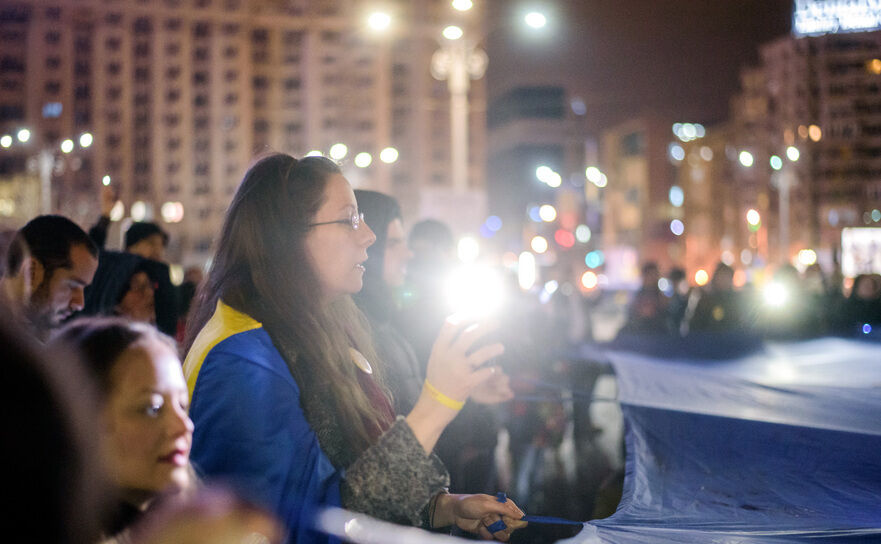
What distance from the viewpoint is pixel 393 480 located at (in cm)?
223

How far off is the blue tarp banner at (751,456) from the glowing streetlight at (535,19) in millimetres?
11152

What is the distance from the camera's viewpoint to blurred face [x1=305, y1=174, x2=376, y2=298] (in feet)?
8.29

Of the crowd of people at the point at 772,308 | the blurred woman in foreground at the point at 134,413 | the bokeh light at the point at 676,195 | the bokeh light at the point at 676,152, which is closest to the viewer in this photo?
the blurred woman in foreground at the point at 134,413

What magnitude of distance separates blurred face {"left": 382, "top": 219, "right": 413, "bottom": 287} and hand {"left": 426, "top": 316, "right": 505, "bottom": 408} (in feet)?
7.66

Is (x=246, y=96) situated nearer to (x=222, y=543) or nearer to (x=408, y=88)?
(x=408, y=88)

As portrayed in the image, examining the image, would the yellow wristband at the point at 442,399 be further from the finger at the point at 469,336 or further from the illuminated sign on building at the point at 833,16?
the illuminated sign on building at the point at 833,16

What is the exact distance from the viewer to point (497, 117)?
11706 centimetres

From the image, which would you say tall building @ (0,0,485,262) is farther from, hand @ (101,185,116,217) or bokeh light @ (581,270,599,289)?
hand @ (101,185,116,217)

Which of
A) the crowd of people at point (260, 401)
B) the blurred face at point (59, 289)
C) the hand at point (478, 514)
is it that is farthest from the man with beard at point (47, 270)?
the hand at point (478, 514)

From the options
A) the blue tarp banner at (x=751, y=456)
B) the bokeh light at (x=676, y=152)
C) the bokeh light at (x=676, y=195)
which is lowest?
the blue tarp banner at (x=751, y=456)

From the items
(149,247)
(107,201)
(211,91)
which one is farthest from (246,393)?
(211,91)

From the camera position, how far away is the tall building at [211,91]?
91.2 meters

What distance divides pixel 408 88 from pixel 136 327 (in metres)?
95.1

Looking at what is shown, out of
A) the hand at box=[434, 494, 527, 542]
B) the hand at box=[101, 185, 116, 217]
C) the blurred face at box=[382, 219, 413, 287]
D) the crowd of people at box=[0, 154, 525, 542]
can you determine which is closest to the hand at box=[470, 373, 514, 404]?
the blurred face at box=[382, 219, 413, 287]
